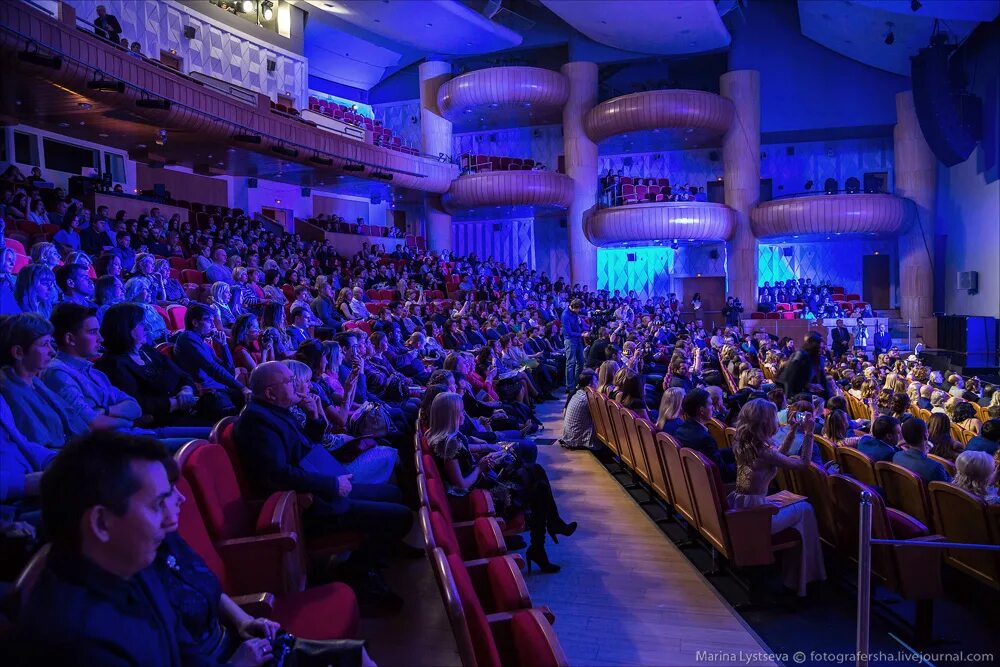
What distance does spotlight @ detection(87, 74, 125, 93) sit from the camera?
258 inches

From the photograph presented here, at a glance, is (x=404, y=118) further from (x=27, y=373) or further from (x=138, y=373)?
(x=27, y=373)

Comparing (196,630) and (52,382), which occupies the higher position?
(52,382)

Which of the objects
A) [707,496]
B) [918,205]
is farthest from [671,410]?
[918,205]

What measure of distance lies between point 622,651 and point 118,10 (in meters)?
10.7

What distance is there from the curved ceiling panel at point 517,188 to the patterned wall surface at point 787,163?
7.60ft

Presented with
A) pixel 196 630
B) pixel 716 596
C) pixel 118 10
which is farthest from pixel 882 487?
pixel 118 10

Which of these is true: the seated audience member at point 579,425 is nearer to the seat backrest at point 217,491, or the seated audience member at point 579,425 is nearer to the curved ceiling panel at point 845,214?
the seat backrest at point 217,491

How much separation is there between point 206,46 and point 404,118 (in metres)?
4.61

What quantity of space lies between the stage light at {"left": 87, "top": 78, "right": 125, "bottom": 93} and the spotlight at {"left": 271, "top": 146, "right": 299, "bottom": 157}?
2637mm

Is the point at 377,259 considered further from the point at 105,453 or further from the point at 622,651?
the point at 105,453

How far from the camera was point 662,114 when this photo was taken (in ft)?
38.5

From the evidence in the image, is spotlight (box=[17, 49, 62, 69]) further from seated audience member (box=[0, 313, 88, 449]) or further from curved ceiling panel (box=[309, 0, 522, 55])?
curved ceiling panel (box=[309, 0, 522, 55])

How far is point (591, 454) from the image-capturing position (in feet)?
14.3

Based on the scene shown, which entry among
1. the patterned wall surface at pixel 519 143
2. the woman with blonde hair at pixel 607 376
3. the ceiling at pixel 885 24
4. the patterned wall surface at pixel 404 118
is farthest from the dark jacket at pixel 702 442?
the patterned wall surface at pixel 404 118
